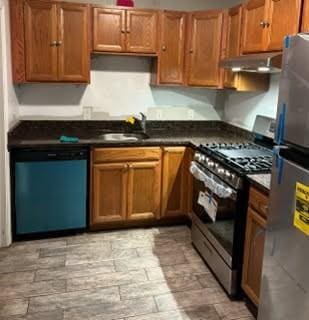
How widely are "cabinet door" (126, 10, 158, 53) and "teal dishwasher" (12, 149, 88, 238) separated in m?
1.15

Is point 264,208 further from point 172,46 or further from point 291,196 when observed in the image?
point 172,46

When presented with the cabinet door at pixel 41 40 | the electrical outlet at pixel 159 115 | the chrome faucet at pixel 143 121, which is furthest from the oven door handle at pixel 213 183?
the cabinet door at pixel 41 40

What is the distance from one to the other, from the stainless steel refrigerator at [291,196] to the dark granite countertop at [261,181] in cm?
29

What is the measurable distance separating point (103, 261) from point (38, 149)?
43.7 inches

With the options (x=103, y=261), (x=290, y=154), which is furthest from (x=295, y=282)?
(x=103, y=261)

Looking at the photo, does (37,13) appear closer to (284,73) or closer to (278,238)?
(284,73)

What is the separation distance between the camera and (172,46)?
3555 millimetres

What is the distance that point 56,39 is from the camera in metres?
3.26

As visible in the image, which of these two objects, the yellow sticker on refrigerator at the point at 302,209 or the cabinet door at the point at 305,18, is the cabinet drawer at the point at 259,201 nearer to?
the yellow sticker on refrigerator at the point at 302,209

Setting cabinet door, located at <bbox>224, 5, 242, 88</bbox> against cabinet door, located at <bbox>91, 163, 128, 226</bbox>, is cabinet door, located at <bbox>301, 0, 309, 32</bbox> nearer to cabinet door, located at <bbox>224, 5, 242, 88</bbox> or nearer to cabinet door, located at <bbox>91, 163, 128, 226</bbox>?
cabinet door, located at <bbox>224, 5, 242, 88</bbox>

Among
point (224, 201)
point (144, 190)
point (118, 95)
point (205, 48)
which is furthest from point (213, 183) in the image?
point (118, 95)

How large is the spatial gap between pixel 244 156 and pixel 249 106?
1.06m

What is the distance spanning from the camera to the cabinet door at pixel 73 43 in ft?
10.6

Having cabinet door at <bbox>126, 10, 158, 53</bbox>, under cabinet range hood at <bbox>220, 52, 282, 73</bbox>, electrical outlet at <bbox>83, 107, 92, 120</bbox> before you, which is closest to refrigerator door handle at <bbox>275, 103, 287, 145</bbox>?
under cabinet range hood at <bbox>220, 52, 282, 73</bbox>
